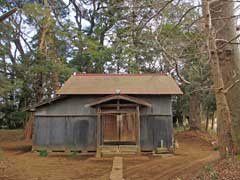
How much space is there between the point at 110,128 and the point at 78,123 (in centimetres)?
171

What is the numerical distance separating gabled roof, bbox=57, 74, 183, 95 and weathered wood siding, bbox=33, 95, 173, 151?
16.9 inches

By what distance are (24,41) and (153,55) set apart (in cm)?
1082

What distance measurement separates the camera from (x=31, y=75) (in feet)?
75.8

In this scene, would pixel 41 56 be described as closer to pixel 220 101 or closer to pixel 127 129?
pixel 127 129

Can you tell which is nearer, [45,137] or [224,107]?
[224,107]

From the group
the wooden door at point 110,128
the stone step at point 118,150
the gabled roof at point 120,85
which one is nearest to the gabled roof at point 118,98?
the gabled roof at point 120,85

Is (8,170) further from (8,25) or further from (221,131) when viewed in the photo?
(8,25)

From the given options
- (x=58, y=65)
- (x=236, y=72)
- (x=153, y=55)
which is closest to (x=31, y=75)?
(x=58, y=65)

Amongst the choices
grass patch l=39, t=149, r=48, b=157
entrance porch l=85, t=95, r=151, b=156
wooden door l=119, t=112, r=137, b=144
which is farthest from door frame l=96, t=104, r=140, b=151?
grass patch l=39, t=149, r=48, b=157

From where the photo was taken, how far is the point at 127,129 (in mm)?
15789

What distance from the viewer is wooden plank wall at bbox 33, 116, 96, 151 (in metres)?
15.9

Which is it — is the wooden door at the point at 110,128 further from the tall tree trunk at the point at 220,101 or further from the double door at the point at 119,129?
the tall tree trunk at the point at 220,101

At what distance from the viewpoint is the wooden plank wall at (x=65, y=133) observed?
52.1ft

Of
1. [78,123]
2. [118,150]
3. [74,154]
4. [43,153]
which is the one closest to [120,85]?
[78,123]
